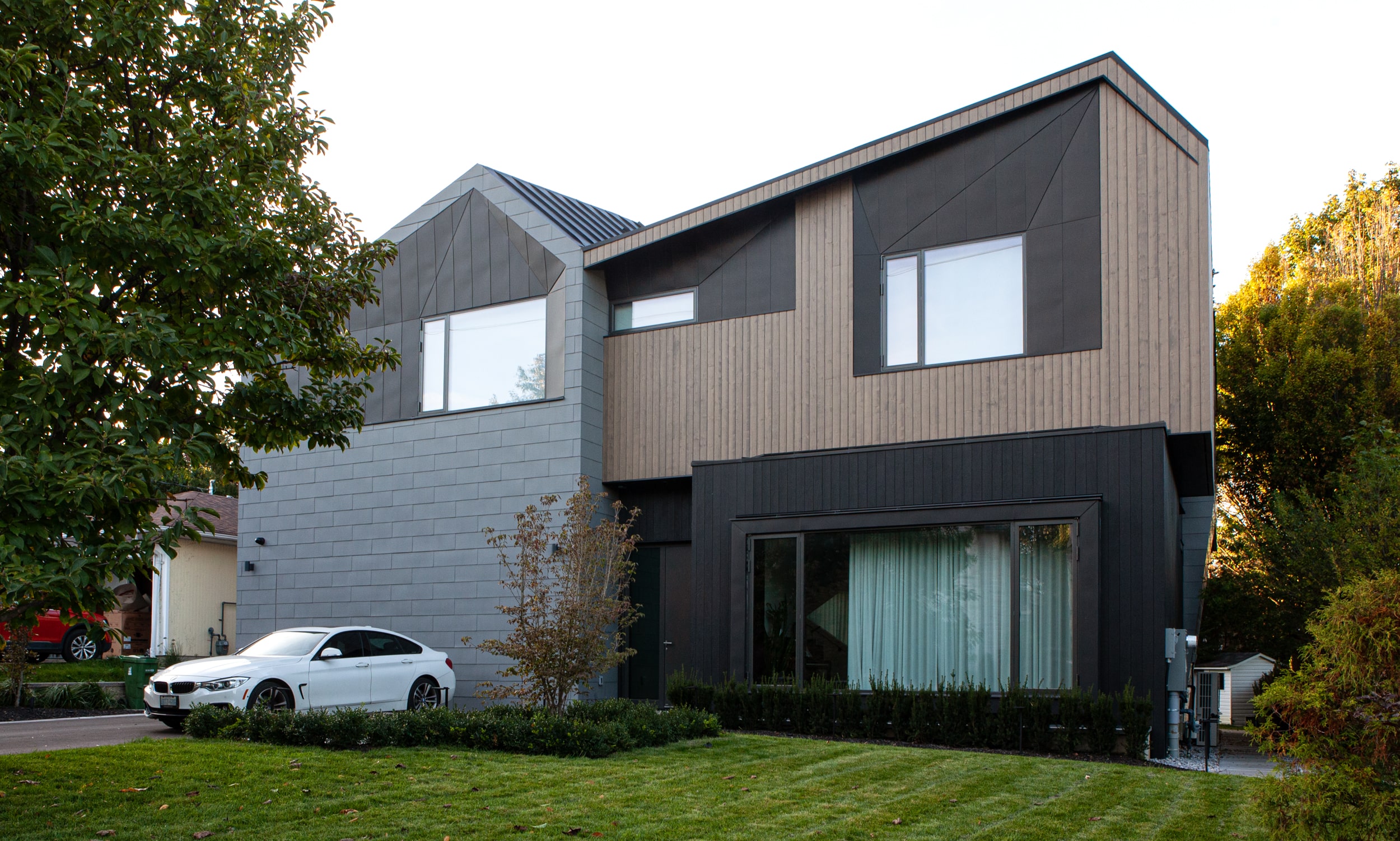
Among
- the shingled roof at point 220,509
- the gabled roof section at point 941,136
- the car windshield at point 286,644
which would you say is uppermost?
the gabled roof section at point 941,136

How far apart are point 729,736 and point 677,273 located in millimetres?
6786

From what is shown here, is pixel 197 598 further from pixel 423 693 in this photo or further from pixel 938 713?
pixel 938 713

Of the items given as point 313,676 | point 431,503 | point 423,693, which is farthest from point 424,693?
A: point 431,503

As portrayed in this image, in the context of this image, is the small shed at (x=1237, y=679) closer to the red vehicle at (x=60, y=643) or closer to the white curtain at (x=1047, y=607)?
the white curtain at (x=1047, y=607)

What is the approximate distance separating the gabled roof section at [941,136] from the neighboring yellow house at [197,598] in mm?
12576

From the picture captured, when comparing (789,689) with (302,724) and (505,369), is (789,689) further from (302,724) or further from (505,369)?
(505,369)

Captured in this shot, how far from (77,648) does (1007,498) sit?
19.4 m

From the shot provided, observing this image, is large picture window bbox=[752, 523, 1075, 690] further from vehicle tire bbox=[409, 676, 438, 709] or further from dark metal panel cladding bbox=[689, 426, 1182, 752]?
vehicle tire bbox=[409, 676, 438, 709]

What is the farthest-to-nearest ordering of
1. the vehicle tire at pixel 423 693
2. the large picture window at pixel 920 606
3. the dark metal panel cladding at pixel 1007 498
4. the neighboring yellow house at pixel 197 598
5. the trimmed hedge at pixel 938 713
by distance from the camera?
the neighboring yellow house at pixel 197 598 < the vehicle tire at pixel 423 693 < the large picture window at pixel 920 606 < the dark metal panel cladding at pixel 1007 498 < the trimmed hedge at pixel 938 713

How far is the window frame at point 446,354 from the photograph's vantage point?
1598 cm

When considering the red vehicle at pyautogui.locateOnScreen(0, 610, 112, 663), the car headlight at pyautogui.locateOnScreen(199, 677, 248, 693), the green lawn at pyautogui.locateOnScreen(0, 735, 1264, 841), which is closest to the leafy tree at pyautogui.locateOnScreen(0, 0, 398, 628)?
the green lawn at pyautogui.locateOnScreen(0, 735, 1264, 841)

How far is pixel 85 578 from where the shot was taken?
233 inches

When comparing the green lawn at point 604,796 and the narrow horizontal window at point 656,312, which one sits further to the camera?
the narrow horizontal window at point 656,312

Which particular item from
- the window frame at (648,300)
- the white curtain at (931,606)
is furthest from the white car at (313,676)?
the window frame at (648,300)
